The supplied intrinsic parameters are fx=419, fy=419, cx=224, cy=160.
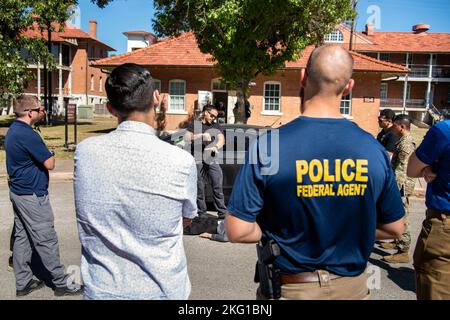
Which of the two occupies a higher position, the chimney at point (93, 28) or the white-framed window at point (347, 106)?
the chimney at point (93, 28)

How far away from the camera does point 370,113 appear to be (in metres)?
23.0

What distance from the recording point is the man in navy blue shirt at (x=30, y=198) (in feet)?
13.3

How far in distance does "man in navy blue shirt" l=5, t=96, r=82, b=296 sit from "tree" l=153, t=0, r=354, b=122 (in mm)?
9884

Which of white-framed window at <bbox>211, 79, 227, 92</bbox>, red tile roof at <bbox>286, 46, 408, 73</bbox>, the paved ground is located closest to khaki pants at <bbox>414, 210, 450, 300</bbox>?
the paved ground

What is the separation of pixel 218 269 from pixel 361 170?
11.2 feet

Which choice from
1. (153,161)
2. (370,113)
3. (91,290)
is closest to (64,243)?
(91,290)

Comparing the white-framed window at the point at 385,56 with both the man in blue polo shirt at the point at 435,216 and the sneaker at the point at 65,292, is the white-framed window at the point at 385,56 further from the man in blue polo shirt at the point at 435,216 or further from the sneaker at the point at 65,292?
the sneaker at the point at 65,292

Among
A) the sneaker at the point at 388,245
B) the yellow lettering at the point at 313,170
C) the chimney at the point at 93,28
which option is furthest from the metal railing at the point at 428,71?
the yellow lettering at the point at 313,170

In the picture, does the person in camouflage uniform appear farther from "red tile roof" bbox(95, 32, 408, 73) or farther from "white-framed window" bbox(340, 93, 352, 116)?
"white-framed window" bbox(340, 93, 352, 116)

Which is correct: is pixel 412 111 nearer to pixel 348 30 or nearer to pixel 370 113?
pixel 348 30

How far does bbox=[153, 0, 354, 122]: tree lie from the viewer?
13.1 meters

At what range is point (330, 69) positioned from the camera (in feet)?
6.39

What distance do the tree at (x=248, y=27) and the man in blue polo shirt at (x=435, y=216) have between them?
34.8 ft

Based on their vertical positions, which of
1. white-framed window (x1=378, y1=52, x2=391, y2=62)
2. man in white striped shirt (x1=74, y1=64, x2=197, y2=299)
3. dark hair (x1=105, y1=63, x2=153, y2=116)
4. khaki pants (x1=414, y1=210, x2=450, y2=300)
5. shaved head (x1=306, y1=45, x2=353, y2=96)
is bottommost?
khaki pants (x1=414, y1=210, x2=450, y2=300)
